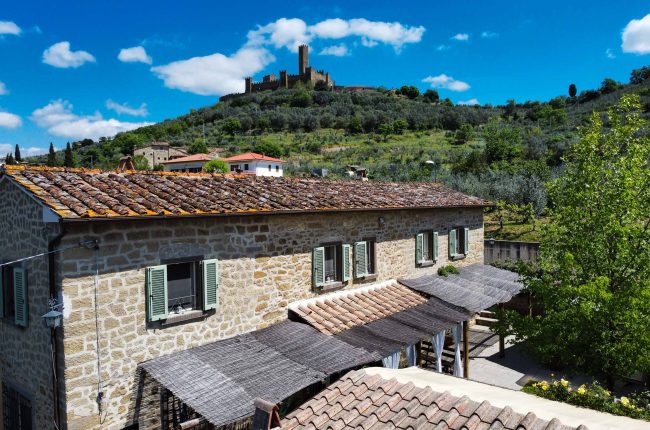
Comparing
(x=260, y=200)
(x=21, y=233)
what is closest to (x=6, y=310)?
(x=21, y=233)

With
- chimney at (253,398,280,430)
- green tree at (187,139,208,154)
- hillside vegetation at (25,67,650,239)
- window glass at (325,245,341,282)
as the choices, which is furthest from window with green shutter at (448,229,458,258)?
green tree at (187,139,208,154)

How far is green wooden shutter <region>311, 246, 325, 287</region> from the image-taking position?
11.0 m

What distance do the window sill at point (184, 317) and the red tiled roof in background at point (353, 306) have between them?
2522mm

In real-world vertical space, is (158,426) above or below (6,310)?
below

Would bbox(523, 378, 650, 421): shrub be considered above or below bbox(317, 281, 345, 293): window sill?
below

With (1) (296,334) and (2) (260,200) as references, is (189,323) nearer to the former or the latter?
(1) (296,334)

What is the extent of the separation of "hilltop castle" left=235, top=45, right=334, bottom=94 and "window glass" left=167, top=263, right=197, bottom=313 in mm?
122969

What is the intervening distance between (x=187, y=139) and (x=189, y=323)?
82654 mm

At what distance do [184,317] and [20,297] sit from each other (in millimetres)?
3080

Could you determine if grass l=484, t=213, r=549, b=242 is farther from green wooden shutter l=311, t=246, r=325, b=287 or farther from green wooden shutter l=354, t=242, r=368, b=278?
green wooden shutter l=311, t=246, r=325, b=287

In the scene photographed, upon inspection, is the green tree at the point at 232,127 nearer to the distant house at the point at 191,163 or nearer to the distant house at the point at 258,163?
the distant house at the point at 191,163

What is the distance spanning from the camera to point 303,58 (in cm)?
13188

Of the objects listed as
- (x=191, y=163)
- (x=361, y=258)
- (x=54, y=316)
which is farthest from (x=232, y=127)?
(x=54, y=316)

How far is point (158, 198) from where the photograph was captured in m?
8.52
